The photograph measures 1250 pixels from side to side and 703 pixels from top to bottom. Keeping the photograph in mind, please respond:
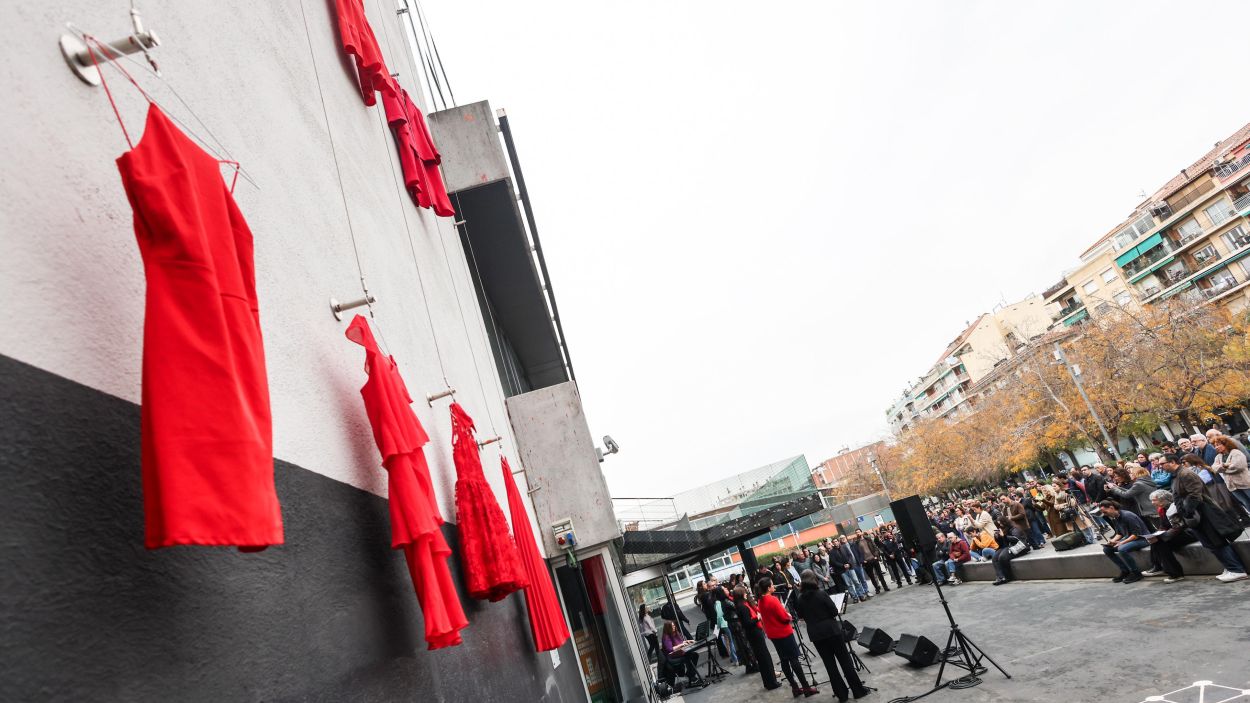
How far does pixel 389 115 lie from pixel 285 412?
15.4 ft

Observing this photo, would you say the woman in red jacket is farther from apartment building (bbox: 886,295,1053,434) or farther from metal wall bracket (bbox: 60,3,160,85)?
apartment building (bbox: 886,295,1053,434)

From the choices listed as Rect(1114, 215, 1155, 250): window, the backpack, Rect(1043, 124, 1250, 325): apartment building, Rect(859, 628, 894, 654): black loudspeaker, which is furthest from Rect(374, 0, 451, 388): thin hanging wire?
Rect(1114, 215, 1155, 250): window

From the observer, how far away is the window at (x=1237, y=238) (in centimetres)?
4428

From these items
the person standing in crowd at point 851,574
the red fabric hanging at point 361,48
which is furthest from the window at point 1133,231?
the red fabric hanging at point 361,48

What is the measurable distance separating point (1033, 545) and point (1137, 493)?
6557 millimetres

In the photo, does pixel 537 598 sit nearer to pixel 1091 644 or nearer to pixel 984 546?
pixel 1091 644

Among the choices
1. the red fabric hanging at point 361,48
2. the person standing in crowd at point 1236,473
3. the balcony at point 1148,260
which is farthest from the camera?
the balcony at point 1148,260

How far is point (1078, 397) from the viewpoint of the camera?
33.3 meters

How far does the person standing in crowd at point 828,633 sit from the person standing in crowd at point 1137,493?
206 inches

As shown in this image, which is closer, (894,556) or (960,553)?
(960,553)

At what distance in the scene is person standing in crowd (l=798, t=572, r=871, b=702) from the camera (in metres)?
8.03

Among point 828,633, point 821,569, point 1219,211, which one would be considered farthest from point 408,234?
point 1219,211

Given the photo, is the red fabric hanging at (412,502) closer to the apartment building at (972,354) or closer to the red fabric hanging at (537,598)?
the red fabric hanging at (537,598)

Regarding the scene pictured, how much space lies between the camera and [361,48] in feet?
17.6
